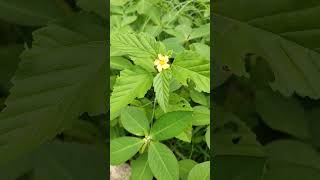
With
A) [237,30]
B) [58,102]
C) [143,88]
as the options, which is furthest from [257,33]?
[58,102]

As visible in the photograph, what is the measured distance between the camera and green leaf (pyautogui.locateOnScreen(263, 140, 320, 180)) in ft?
2.37

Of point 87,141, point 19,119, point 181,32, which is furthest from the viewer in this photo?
point 181,32

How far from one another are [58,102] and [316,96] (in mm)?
375

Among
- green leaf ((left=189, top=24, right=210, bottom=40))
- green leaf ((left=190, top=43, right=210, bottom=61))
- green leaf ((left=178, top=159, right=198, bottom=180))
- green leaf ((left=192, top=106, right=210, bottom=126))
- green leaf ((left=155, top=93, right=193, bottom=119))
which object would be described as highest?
green leaf ((left=189, top=24, right=210, bottom=40))

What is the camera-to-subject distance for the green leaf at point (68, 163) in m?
0.69

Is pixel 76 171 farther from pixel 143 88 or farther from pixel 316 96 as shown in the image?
pixel 316 96

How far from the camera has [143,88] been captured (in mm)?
786

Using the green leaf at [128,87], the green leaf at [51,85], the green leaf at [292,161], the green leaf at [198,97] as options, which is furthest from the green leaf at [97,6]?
the green leaf at [292,161]

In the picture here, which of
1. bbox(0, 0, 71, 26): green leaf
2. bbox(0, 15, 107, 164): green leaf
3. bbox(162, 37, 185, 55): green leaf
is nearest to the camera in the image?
bbox(0, 15, 107, 164): green leaf

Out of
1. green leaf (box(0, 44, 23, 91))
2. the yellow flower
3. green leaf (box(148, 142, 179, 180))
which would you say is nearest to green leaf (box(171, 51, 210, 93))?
the yellow flower

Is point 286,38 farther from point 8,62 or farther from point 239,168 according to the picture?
point 8,62

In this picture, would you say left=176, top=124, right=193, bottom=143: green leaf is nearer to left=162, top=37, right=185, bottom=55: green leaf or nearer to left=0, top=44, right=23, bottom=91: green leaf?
left=162, top=37, right=185, bottom=55: green leaf

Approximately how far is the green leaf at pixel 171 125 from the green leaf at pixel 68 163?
0.33ft

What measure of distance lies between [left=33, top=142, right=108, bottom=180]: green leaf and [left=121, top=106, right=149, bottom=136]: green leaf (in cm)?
7
